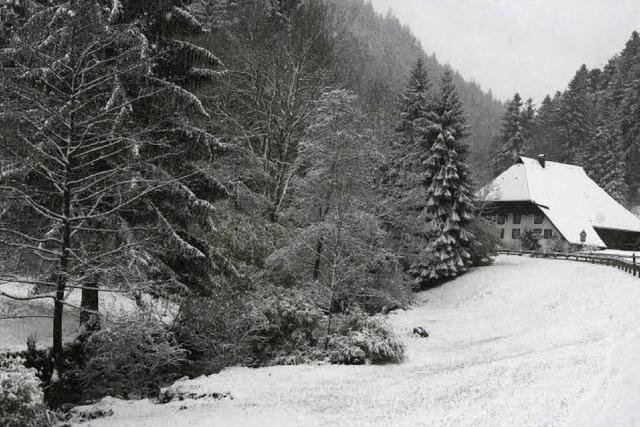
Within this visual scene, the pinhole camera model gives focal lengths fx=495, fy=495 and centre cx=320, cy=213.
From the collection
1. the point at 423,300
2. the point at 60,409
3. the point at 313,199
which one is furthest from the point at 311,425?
the point at 423,300

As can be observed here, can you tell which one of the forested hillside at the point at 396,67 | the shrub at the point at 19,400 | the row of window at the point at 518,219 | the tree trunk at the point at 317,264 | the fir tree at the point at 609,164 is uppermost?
the forested hillside at the point at 396,67

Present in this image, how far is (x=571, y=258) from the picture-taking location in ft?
130

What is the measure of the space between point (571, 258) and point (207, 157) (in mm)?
34011

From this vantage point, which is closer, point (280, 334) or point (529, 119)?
point (280, 334)

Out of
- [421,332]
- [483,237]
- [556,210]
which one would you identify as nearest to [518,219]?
[556,210]

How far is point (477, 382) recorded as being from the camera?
14.1 metres

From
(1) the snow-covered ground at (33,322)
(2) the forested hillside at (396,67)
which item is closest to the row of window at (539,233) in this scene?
(2) the forested hillside at (396,67)

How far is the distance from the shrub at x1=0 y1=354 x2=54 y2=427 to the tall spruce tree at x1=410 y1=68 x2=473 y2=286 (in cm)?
2960

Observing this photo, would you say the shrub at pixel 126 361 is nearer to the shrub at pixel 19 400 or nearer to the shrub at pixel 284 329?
the shrub at pixel 19 400

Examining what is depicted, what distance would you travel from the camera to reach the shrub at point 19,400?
8.08 metres

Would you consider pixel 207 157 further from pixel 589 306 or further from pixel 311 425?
pixel 589 306

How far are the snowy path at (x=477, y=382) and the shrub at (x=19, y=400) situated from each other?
11.3ft

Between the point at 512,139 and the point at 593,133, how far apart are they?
10830 mm

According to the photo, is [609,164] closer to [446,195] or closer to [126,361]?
[446,195]
